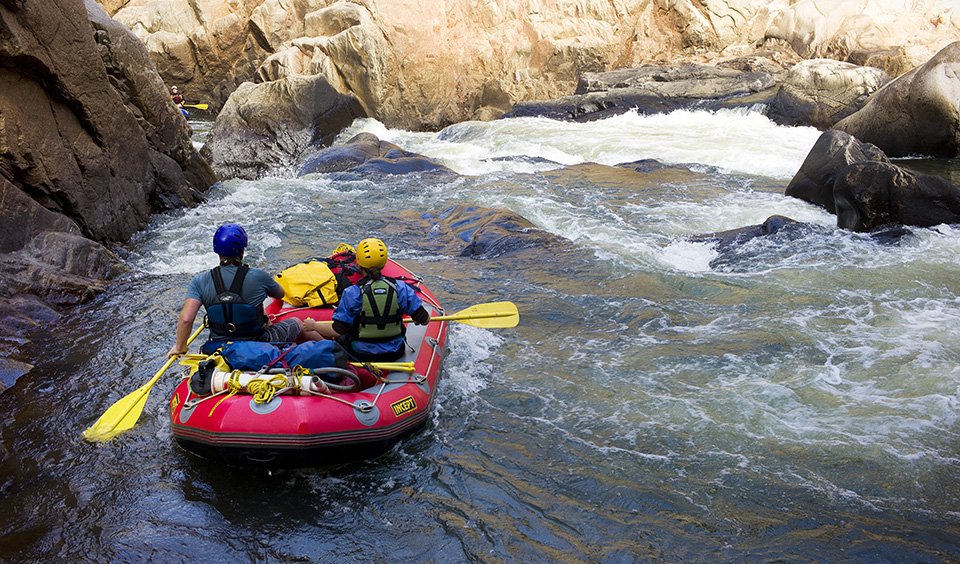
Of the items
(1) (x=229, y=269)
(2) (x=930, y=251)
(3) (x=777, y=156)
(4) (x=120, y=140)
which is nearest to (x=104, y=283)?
(4) (x=120, y=140)

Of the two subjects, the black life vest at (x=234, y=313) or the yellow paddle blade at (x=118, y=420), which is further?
the black life vest at (x=234, y=313)

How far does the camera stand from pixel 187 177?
1083 cm

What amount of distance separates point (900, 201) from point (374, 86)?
13.6 m

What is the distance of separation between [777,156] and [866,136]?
1.64 metres

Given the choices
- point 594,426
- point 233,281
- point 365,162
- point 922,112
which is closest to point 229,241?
point 233,281

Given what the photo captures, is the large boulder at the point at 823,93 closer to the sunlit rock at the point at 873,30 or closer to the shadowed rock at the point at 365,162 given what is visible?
the sunlit rock at the point at 873,30

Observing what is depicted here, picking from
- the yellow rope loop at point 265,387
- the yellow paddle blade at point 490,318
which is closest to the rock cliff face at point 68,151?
the yellow rope loop at point 265,387

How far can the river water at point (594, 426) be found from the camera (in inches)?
148

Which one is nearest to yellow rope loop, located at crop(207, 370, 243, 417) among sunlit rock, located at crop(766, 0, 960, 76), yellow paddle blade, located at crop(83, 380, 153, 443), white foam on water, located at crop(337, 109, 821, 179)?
yellow paddle blade, located at crop(83, 380, 153, 443)

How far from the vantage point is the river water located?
3.76 meters

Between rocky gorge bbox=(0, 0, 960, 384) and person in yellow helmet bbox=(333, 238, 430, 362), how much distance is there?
282 centimetres

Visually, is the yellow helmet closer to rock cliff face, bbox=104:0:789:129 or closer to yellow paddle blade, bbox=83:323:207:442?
yellow paddle blade, bbox=83:323:207:442

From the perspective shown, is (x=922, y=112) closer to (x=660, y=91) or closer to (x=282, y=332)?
(x=660, y=91)

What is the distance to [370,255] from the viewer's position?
4.46 metres
